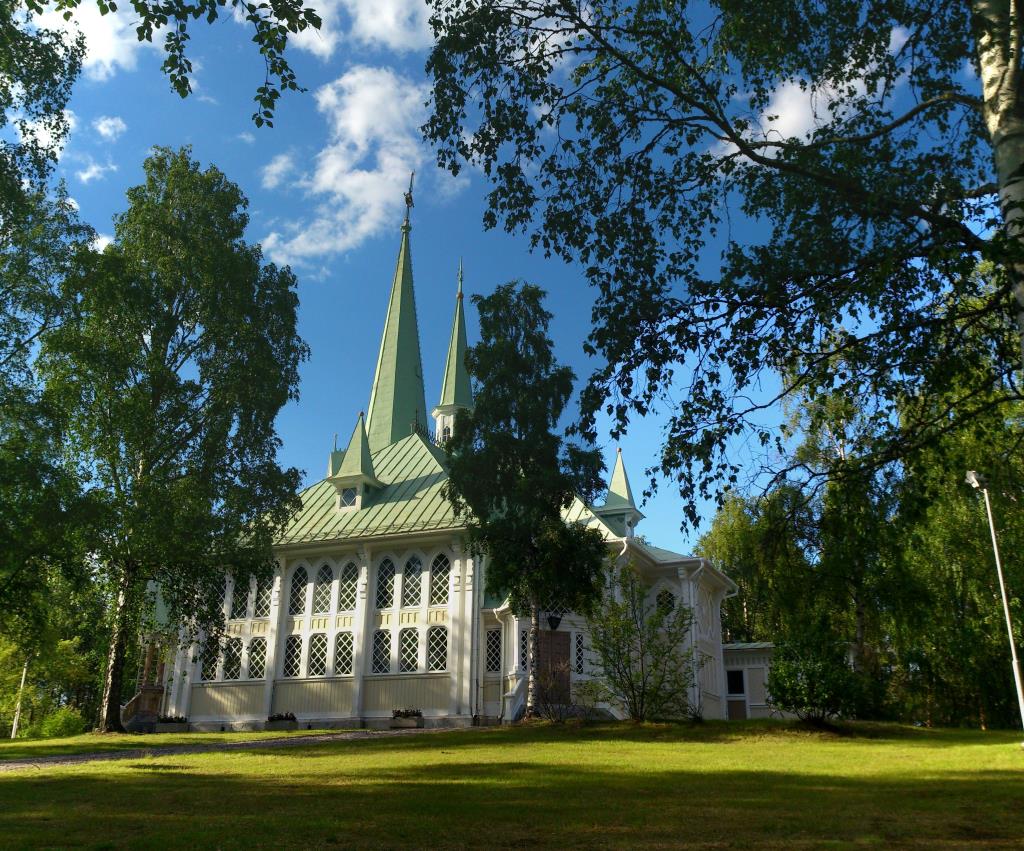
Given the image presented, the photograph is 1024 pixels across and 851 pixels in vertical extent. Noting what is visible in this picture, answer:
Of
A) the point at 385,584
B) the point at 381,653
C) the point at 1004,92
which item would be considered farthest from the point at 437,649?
the point at 1004,92

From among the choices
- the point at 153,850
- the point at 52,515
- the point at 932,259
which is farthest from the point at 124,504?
the point at 932,259

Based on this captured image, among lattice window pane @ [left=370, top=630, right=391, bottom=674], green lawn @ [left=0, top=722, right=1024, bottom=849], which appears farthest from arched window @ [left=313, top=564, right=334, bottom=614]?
green lawn @ [left=0, top=722, right=1024, bottom=849]

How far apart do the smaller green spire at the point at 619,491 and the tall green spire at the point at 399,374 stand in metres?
9.12

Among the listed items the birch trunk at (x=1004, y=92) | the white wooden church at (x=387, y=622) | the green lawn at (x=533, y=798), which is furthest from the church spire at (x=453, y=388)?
the birch trunk at (x=1004, y=92)

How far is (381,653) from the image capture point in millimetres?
27219

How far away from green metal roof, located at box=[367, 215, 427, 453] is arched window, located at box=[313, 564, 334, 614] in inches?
315

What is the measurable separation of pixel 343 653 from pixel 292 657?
1972 millimetres

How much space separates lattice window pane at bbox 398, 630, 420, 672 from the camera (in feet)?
87.5

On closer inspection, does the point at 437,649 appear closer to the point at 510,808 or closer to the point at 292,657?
Result: the point at 292,657

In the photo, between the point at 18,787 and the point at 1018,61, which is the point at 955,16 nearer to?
the point at 1018,61

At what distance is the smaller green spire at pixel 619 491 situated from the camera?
29734 mm

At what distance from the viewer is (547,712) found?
813 inches

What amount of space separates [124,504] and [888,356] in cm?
1720

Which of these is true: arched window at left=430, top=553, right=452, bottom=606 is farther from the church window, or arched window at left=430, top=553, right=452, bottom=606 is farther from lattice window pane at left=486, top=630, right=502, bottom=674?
the church window
